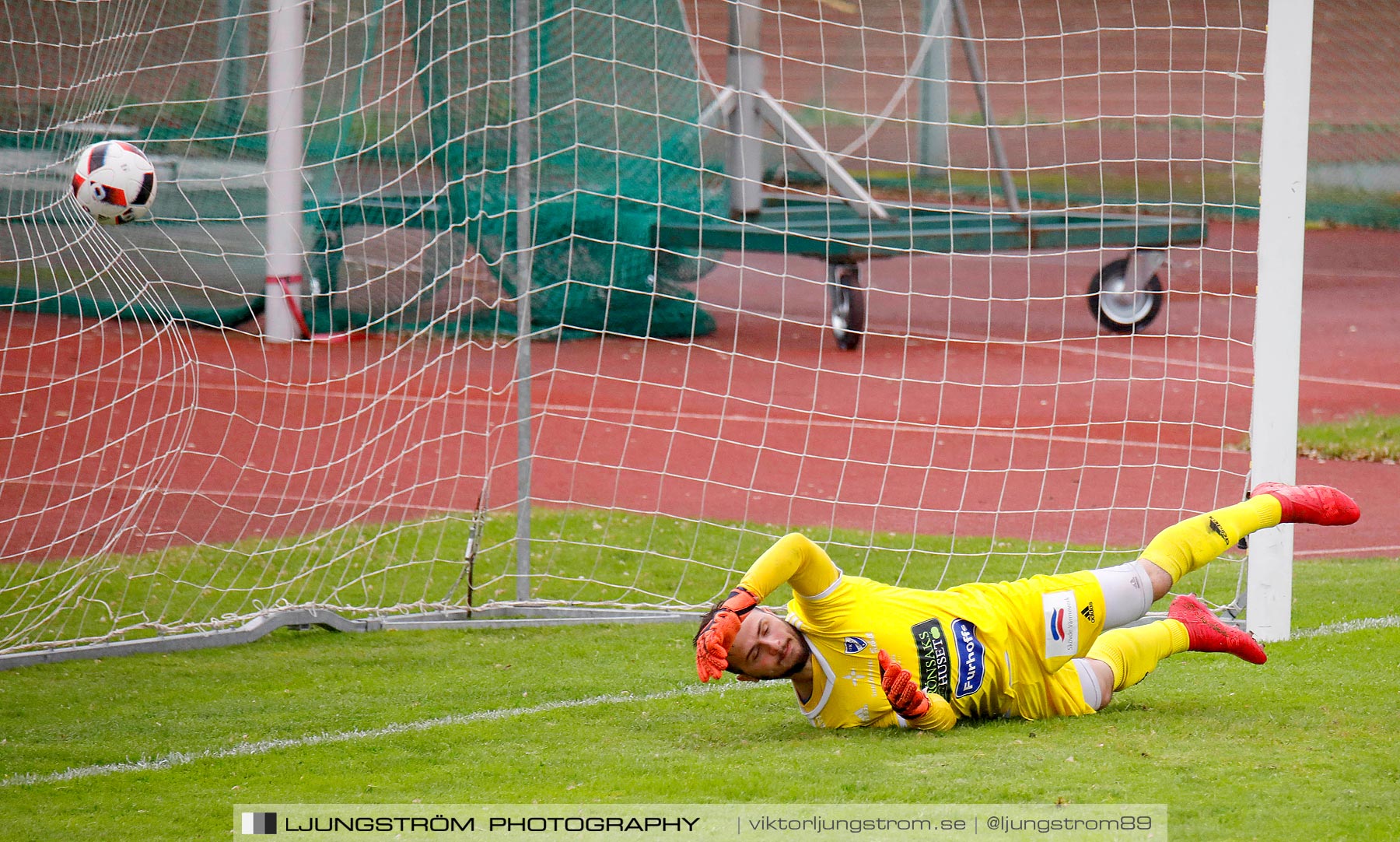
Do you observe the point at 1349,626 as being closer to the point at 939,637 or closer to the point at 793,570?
the point at 939,637

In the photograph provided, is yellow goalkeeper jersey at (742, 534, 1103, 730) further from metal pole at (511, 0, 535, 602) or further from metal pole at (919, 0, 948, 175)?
metal pole at (919, 0, 948, 175)

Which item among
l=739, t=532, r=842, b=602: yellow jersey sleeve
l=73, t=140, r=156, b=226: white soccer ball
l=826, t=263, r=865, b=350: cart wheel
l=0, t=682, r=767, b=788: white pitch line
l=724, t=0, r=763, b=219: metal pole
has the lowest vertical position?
l=0, t=682, r=767, b=788: white pitch line

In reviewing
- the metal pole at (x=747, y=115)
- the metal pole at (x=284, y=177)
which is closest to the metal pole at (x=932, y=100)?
the metal pole at (x=747, y=115)

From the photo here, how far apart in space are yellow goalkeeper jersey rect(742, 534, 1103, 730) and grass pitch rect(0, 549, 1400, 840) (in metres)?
0.11

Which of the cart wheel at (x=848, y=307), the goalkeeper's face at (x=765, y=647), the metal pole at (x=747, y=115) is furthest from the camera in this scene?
the cart wheel at (x=848, y=307)

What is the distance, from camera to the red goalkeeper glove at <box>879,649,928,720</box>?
12.6ft

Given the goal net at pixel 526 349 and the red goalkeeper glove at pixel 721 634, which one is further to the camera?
the goal net at pixel 526 349

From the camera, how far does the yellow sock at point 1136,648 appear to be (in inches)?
173

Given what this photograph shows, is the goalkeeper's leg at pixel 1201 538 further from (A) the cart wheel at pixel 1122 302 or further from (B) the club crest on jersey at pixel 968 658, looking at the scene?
(A) the cart wheel at pixel 1122 302

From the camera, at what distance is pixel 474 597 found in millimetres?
6512

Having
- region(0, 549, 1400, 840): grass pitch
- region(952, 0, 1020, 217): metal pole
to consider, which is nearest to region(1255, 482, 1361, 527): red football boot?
region(0, 549, 1400, 840): grass pitch

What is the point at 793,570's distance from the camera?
4.07m

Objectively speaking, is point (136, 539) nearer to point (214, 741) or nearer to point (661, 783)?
point (214, 741)

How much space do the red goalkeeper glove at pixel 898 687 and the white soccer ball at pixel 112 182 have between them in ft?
11.4
